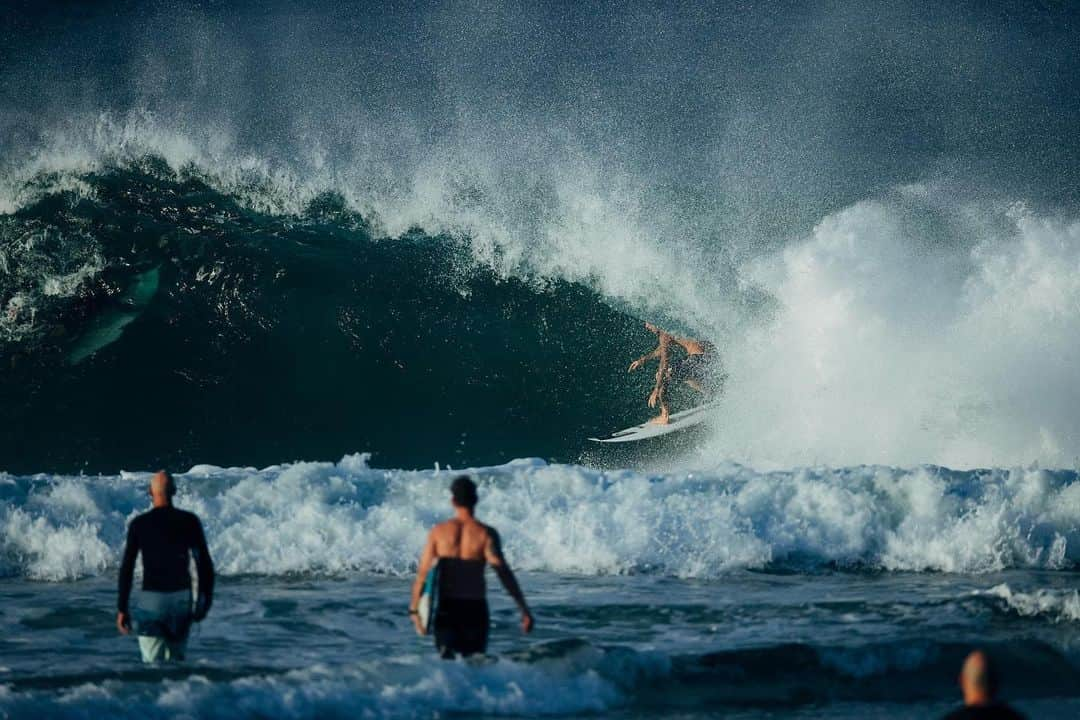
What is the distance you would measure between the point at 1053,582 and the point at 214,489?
864cm

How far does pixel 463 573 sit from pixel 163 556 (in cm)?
176

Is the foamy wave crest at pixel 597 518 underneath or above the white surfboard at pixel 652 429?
underneath

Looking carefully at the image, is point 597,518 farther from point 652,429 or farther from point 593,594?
point 652,429

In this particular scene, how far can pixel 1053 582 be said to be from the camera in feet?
32.2

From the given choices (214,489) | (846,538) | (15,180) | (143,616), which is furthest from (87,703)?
(15,180)

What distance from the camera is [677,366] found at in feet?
59.1

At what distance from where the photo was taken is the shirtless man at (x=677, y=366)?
17.5 metres

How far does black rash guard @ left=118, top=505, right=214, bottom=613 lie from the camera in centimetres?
572

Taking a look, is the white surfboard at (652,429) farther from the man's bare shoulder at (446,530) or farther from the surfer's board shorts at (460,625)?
the man's bare shoulder at (446,530)

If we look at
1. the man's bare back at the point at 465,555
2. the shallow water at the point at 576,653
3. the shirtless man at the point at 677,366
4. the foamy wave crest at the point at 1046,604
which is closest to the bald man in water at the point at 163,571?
the shallow water at the point at 576,653

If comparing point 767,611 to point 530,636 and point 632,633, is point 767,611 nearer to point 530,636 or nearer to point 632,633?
point 632,633

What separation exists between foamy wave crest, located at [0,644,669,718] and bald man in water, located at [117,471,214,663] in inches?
13.5

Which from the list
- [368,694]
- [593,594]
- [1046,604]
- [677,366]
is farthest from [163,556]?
[677,366]

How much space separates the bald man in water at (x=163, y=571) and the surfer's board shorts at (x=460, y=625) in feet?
4.44
